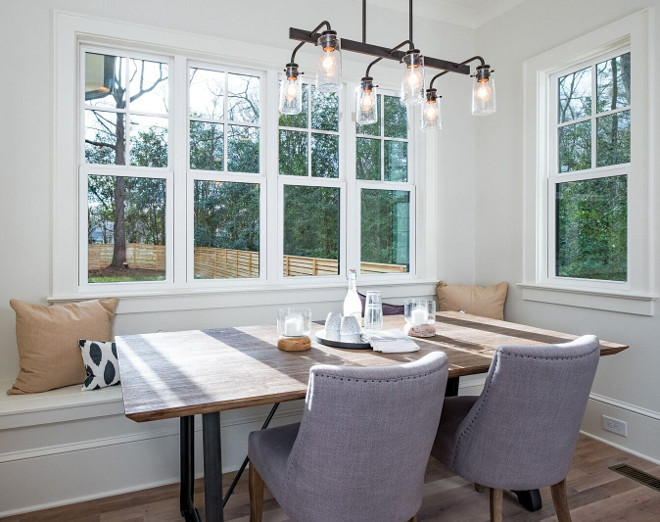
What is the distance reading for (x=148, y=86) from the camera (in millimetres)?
3154

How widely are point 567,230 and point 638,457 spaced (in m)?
1.50

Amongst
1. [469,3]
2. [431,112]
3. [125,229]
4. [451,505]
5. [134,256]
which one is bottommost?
[451,505]

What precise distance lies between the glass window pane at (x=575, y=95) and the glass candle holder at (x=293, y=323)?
8.29 feet

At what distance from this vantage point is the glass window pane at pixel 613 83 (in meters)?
3.02

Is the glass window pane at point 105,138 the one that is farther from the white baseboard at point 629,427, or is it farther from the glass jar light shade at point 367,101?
the white baseboard at point 629,427

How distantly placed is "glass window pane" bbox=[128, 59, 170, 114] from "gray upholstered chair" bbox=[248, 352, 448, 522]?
98.8 inches

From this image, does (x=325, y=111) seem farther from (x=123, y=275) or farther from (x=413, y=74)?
(x=123, y=275)

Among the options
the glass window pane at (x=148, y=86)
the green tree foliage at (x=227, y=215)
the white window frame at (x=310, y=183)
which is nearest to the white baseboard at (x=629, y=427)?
the white window frame at (x=310, y=183)

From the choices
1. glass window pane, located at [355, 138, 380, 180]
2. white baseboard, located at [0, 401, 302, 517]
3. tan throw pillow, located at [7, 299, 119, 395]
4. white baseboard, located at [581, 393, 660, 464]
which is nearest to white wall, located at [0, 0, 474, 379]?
tan throw pillow, located at [7, 299, 119, 395]

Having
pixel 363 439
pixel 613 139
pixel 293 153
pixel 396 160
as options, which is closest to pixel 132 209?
pixel 293 153

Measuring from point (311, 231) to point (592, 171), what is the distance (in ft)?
6.43

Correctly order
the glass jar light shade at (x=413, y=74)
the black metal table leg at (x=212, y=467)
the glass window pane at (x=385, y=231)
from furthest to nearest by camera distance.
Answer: the glass window pane at (x=385, y=231)
the glass jar light shade at (x=413, y=74)
the black metal table leg at (x=212, y=467)


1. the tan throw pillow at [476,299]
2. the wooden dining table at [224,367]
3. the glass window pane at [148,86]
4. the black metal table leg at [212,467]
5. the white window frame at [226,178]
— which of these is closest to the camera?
the wooden dining table at [224,367]

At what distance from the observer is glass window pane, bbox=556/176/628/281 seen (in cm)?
307
